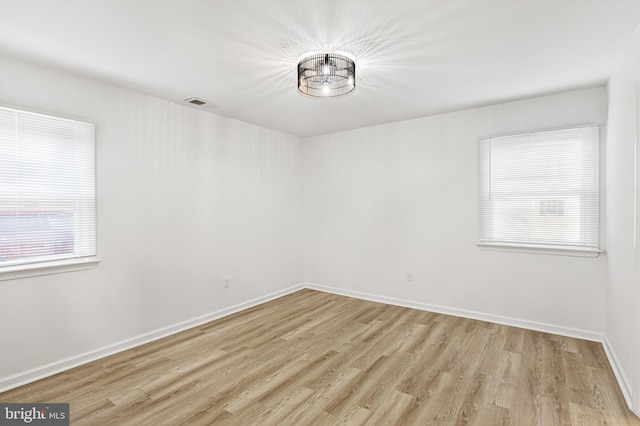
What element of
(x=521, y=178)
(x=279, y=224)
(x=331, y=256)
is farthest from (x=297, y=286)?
(x=521, y=178)

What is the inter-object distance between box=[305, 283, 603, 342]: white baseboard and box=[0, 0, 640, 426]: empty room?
0.9 inches

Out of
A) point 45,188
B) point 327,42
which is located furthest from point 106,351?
point 327,42

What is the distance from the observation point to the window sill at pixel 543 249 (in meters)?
3.25

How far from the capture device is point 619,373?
8.28 ft

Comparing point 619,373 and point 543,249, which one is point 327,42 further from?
point 619,373

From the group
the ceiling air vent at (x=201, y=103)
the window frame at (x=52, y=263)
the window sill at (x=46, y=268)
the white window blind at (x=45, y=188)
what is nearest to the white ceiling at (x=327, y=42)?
the ceiling air vent at (x=201, y=103)

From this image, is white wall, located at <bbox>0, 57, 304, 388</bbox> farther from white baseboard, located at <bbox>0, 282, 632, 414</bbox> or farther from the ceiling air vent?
the ceiling air vent

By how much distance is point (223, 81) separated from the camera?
2.99 meters

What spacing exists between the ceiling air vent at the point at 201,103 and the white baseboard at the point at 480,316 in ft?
10.3

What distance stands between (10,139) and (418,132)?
4099 mm

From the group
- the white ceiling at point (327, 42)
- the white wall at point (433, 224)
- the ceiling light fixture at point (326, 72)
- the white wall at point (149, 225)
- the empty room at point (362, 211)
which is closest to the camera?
the white ceiling at point (327, 42)

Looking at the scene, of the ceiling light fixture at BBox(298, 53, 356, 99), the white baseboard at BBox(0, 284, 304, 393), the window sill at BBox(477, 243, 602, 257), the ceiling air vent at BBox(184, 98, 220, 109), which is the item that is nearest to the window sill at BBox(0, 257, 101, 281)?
the white baseboard at BBox(0, 284, 304, 393)

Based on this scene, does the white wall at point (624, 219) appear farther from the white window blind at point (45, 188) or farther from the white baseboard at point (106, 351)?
the white window blind at point (45, 188)

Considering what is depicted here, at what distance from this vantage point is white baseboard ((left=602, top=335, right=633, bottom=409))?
7.36ft
